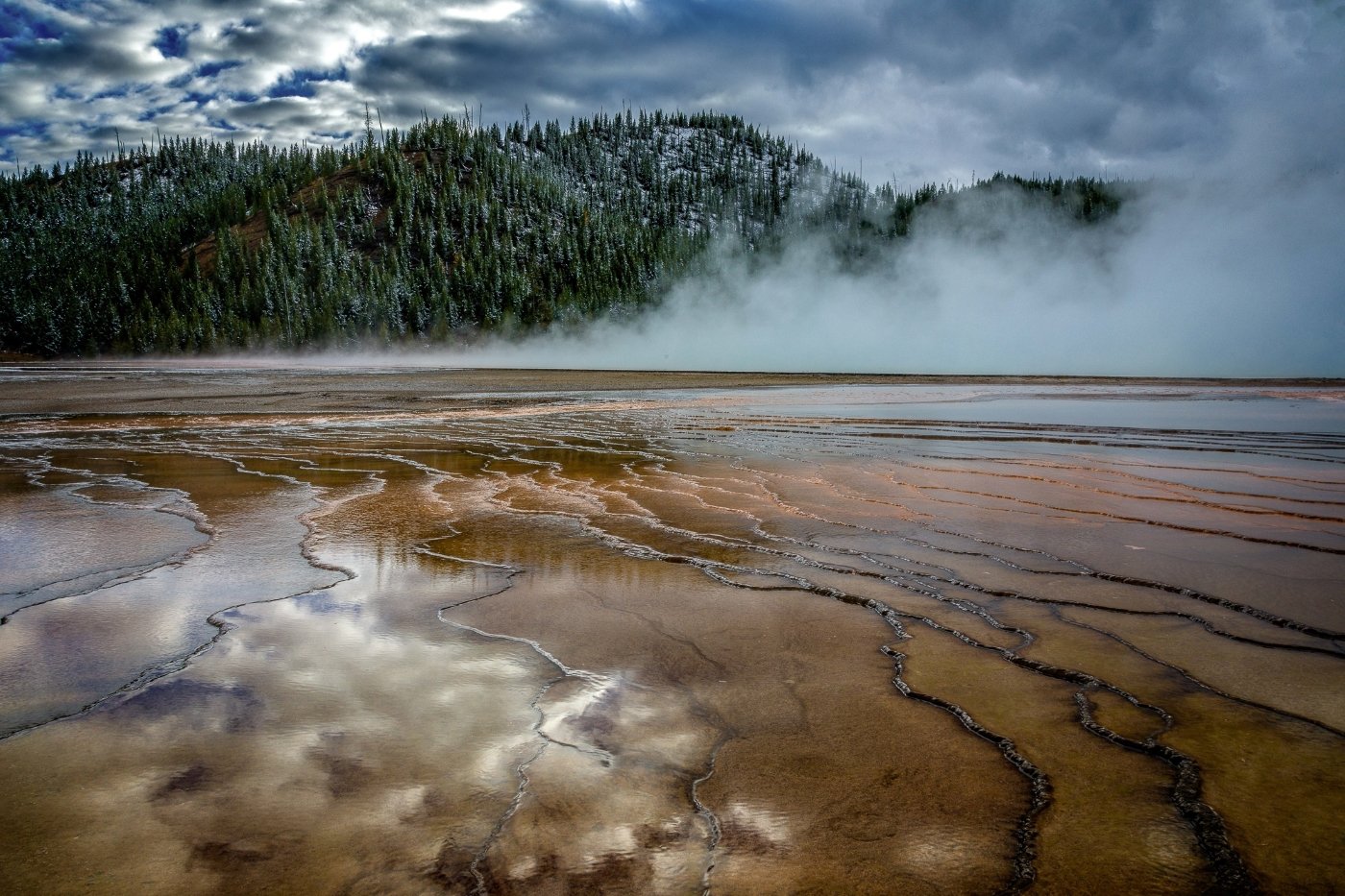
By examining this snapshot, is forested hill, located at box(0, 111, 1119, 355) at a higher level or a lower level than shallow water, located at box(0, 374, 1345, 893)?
higher

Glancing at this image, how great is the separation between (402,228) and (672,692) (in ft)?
442

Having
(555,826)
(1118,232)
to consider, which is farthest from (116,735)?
(1118,232)

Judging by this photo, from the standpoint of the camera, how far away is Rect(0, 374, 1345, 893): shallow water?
186cm

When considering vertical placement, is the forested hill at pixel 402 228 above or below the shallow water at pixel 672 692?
above

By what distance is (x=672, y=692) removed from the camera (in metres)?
2.83

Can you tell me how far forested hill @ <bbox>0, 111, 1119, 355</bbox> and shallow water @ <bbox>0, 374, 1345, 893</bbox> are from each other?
97.5 meters

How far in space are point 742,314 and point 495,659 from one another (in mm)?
114059

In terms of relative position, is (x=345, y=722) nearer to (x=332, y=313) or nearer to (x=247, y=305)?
(x=332, y=313)

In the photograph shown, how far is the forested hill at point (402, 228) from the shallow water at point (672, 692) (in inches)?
3838

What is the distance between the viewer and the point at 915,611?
12.2ft

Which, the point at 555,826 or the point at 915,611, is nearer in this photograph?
the point at 555,826

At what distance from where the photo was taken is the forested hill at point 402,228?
10162 cm

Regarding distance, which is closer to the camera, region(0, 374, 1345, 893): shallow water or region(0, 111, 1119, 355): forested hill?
region(0, 374, 1345, 893): shallow water

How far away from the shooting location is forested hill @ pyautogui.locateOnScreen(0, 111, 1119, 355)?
101625 mm
